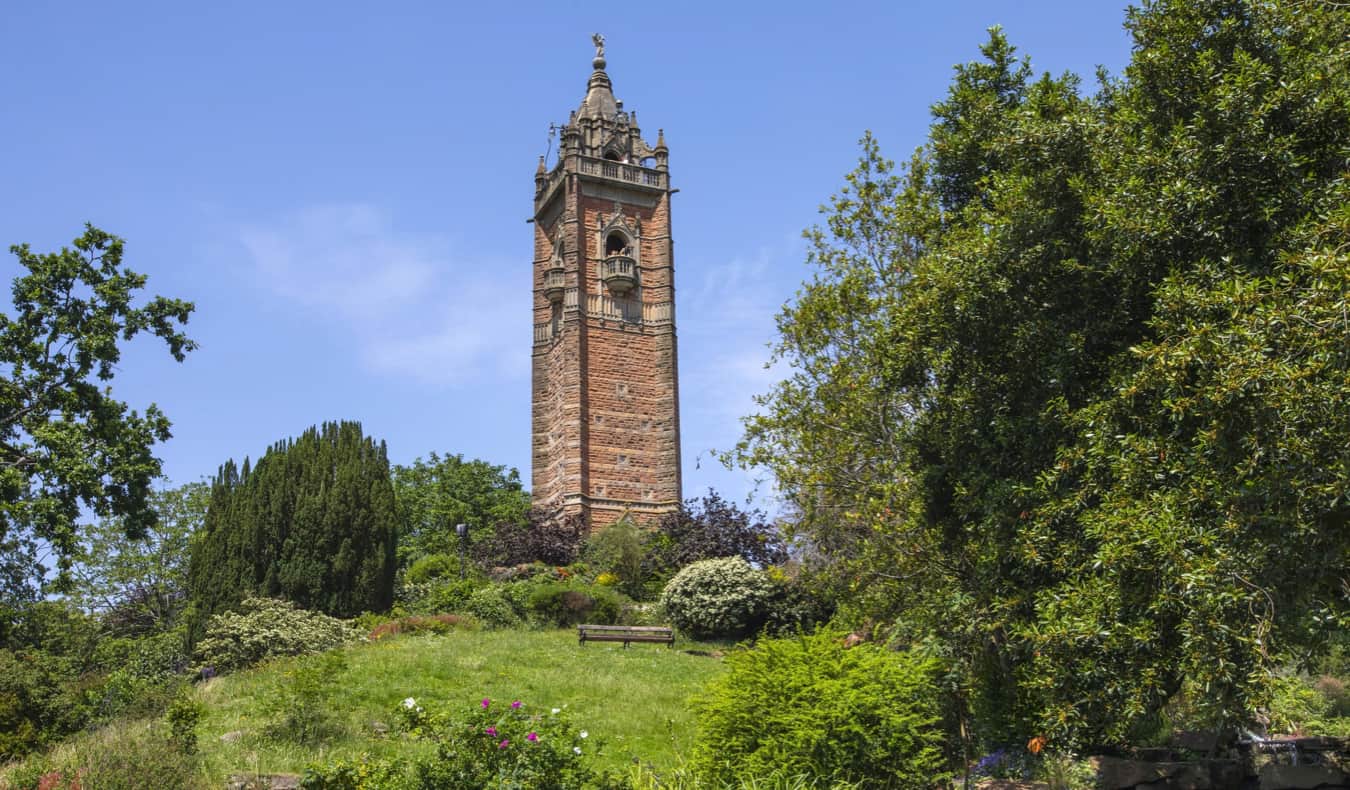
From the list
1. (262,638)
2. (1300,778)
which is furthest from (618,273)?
(1300,778)

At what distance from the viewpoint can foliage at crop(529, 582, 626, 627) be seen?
88.1 ft

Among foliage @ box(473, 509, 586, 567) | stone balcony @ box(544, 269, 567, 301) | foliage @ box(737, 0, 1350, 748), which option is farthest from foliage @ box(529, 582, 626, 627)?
stone balcony @ box(544, 269, 567, 301)

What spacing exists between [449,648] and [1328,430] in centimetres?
1598

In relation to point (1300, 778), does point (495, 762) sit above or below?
above

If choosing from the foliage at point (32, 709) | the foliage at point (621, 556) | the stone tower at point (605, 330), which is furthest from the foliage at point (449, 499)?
the foliage at point (32, 709)

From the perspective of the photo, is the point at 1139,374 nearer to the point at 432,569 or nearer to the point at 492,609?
the point at 492,609

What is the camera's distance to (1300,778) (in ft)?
33.1

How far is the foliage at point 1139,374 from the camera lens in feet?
25.0

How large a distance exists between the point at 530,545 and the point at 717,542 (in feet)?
21.1

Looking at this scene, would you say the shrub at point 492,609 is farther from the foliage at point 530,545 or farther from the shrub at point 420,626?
the foliage at point 530,545

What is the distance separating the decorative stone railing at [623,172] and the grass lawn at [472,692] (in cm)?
2519

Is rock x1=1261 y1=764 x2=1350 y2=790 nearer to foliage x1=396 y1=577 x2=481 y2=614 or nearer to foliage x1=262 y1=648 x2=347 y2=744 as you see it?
foliage x1=262 y1=648 x2=347 y2=744

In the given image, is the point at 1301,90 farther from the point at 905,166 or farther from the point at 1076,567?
the point at 905,166

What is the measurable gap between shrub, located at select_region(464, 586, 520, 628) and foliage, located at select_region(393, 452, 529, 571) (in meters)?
18.7
